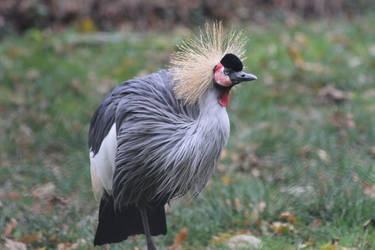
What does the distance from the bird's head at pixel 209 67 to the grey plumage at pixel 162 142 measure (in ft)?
0.18

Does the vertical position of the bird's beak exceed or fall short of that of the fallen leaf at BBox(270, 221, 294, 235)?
it exceeds it

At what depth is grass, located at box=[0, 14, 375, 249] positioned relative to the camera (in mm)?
3896

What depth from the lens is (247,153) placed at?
17.0ft

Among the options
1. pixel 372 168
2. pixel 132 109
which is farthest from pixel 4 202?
pixel 372 168

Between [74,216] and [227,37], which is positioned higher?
[227,37]

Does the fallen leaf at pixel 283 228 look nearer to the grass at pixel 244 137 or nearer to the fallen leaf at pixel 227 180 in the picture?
the grass at pixel 244 137

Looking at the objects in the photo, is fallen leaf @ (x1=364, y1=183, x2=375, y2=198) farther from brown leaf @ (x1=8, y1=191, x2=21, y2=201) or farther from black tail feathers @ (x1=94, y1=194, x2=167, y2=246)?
brown leaf @ (x1=8, y1=191, x2=21, y2=201)

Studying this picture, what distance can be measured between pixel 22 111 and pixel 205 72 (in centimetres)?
320

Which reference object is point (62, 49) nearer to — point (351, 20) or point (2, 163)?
point (2, 163)

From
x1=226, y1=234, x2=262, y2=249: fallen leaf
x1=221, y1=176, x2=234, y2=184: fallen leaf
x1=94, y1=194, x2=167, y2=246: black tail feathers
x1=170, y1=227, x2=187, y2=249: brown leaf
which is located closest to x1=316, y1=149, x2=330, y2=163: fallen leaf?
x1=221, y1=176, x2=234, y2=184: fallen leaf

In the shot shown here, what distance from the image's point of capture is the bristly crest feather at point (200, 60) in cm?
307

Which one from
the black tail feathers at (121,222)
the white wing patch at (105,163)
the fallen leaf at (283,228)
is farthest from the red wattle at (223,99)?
the fallen leaf at (283,228)

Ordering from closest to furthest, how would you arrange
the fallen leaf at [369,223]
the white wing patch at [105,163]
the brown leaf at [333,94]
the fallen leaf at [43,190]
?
the white wing patch at [105,163], the fallen leaf at [369,223], the fallen leaf at [43,190], the brown leaf at [333,94]

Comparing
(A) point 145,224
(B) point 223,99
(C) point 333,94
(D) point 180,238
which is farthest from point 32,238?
(C) point 333,94
